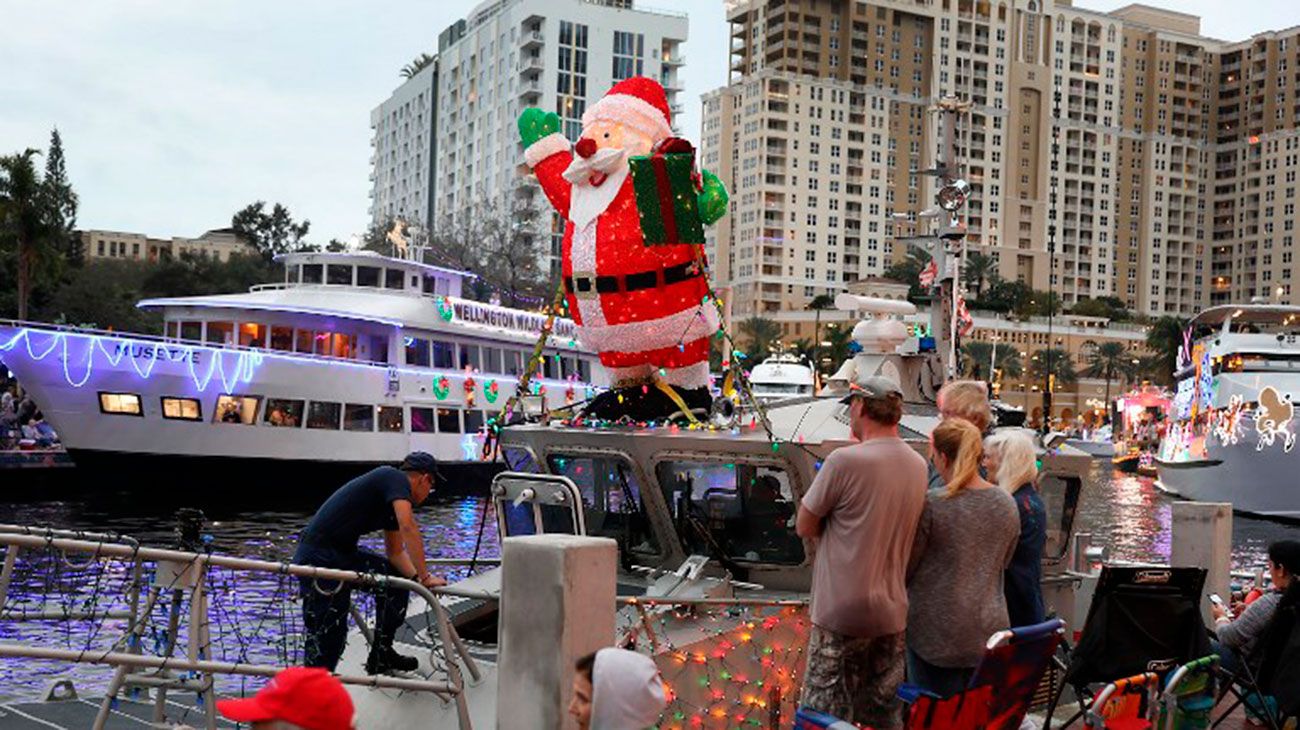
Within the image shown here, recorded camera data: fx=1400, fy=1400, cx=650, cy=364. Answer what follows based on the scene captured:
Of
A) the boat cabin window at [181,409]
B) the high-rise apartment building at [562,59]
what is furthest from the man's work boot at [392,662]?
the high-rise apartment building at [562,59]

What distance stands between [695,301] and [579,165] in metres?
1.41

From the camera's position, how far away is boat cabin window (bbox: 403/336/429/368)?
39906 millimetres

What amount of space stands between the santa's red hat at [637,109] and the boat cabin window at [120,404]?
85.3 feet

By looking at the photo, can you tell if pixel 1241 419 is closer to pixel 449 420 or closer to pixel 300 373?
pixel 449 420

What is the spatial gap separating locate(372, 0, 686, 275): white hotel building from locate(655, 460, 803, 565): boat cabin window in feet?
308

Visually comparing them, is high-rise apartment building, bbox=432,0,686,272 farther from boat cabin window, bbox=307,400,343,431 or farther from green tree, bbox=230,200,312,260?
boat cabin window, bbox=307,400,343,431

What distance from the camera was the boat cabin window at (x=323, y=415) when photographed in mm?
37344

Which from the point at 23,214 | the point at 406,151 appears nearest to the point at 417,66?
the point at 406,151

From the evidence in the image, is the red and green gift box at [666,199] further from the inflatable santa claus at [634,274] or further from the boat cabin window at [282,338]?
the boat cabin window at [282,338]

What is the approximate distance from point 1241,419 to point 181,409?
101ft

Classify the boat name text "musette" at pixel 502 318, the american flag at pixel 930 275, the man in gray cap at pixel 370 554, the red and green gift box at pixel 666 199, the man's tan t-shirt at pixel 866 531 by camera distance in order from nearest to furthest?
the man's tan t-shirt at pixel 866 531 < the man in gray cap at pixel 370 554 < the red and green gift box at pixel 666 199 < the american flag at pixel 930 275 < the boat name text "musette" at pixel 502 318

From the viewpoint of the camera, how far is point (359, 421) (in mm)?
38344

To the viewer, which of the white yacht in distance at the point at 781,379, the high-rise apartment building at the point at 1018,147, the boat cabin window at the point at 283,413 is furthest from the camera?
the high-rise apartment building at the point at 1018,147

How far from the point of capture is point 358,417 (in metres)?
38.4
